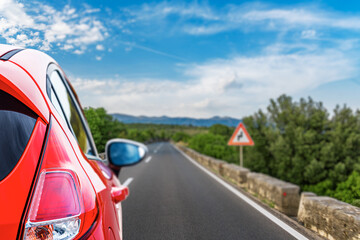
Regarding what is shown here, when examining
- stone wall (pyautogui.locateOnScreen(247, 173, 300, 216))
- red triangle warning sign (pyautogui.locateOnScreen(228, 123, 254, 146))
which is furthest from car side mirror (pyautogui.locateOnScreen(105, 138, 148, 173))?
red triangle warning sign (pyautogui.locateOnScreen(228, 123, 254, 146))

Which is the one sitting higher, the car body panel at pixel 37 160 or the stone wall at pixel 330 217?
the car body panel at pixel 37 160

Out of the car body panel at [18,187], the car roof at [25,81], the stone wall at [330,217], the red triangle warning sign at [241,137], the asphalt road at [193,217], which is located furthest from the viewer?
the red triangle warning sign at [241,137]

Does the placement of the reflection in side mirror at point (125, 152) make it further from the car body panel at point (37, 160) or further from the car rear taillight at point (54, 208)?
the car rear taillight at point (54, 208)

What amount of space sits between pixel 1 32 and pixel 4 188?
2.75 ft

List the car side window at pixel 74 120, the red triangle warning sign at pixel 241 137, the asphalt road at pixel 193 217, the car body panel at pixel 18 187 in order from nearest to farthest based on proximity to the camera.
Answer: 1. the car body panel at pixel 18 187
2. the car side window at pixel 74 120
3. the asphalt road at pixel 193 217
4. the red triangle warning sign at pixel 241 137

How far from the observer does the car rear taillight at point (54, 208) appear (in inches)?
41.1

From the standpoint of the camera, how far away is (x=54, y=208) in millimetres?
1093

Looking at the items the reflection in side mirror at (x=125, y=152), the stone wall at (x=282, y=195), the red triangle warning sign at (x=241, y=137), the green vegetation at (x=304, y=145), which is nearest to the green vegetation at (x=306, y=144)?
the green vegetation at (x=304, y=145)

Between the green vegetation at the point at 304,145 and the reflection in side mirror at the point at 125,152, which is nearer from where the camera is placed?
the reflection in side mirror at the point at 125,152

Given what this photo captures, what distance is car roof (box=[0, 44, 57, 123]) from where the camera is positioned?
1.10 metres

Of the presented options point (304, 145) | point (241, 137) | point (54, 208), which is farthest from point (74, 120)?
point (304, 145)

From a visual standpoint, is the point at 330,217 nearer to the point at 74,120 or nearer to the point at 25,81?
the point at 74,120

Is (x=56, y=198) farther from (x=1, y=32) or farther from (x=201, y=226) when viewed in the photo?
(x=201, y=226)

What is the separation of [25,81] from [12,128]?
18cm
